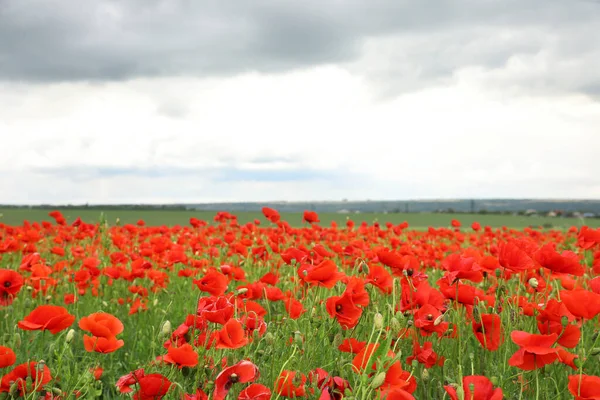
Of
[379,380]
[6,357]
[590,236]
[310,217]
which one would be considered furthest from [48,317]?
[590,236]

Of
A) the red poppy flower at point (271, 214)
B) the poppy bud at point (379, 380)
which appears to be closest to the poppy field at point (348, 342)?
the poppy bud at point (379, 380)

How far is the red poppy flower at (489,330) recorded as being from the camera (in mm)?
2355

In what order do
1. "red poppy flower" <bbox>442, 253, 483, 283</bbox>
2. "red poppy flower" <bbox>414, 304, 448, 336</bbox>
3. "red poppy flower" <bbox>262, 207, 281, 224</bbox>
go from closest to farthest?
1. "red poppy flower" <bbox>414, 304, 448, 336</bbox>
2. "red poppy flower" <bbox>442, 253, 483, 283</bbox>
3. "red poppy flower" <bbox>262, 207, 281, 224</bbox>

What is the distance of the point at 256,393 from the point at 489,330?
1205 millimetres

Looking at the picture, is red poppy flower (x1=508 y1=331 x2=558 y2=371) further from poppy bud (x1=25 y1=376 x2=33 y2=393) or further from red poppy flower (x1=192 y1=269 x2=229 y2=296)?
poppy bud (x1=25 y1=376 x2=33 y2=393)

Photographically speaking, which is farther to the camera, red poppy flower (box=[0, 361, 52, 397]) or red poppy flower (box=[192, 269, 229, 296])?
red poppy flower (box=[192, 269, 229, 296])

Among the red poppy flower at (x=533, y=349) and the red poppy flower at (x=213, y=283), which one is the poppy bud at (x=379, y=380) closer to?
the red poppy flower at (x=533, y=349)

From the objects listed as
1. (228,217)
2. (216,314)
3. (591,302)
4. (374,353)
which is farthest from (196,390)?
(228,217)

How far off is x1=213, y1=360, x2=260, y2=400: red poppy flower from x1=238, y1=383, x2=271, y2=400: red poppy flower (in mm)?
30

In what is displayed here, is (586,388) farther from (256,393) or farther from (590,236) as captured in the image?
(590,236)

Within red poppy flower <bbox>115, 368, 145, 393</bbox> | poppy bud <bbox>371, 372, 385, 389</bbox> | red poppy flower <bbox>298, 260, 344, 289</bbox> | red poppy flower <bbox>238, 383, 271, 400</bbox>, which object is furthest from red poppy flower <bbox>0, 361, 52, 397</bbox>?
poppy bud <bbox>371, 372, 385, 389</bbox>

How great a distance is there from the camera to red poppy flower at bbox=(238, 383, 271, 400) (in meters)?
1.69

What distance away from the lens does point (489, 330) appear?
2.42 m

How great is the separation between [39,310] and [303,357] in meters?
1.17
